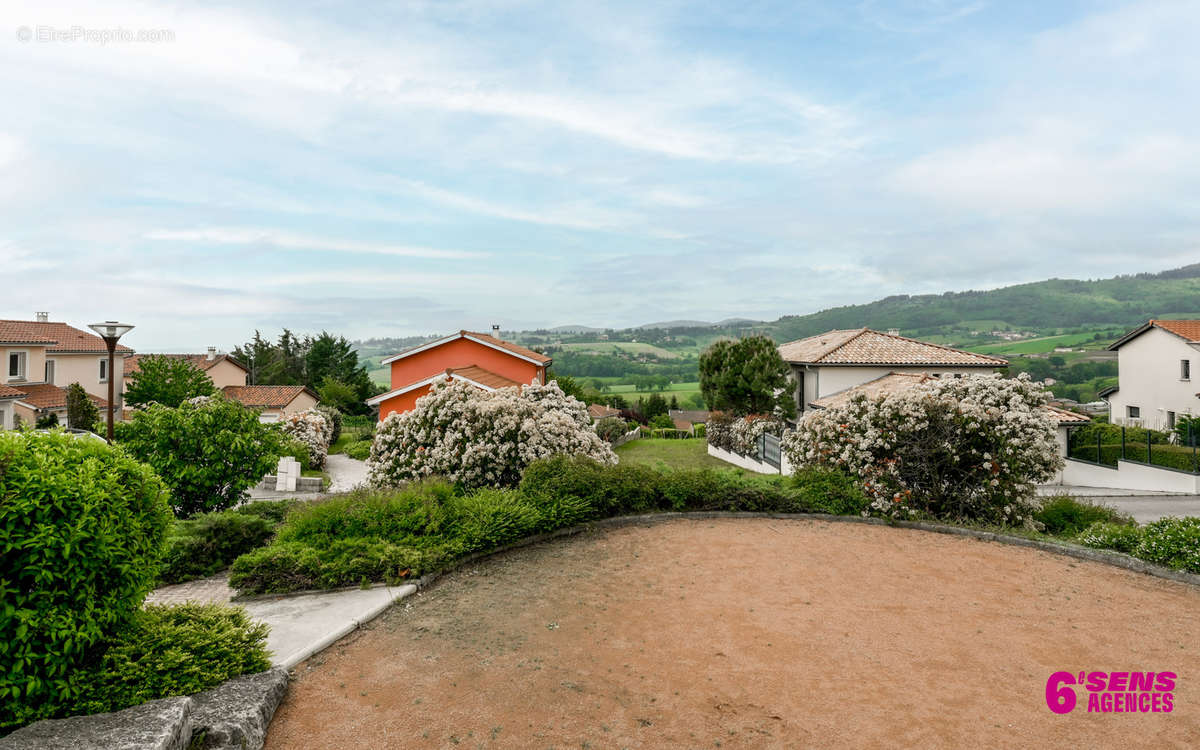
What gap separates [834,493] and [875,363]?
58.7ft

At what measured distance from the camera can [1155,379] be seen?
3170 cm

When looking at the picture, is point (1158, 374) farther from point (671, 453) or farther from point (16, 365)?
point (16, 365)

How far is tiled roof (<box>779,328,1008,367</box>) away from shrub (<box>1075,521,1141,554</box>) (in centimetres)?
1840

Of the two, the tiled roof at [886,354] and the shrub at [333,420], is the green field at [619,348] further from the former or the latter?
the tiled roof at [886,354]

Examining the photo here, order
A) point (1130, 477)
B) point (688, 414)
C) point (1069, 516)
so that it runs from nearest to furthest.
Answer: point (1069, 516) → point (1130, 477) → point (688, 414)

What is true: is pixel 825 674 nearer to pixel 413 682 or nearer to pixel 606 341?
pixel 413 682

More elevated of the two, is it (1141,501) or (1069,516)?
(1069,516)

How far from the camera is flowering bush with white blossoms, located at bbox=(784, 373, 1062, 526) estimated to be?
1153cm

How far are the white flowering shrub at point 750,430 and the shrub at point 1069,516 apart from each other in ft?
44.6

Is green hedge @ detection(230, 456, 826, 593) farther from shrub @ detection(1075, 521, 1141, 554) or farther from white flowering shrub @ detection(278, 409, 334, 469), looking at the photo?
white flowering shrub @ detection(278, 409, 334, 469)

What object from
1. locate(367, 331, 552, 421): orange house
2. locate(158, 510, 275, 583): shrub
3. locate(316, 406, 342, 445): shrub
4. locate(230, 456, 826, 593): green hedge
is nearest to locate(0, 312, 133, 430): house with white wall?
locate(316, 406, 342, 445): shrub

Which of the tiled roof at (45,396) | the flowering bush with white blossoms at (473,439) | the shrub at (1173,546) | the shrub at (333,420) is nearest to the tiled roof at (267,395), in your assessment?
the shrub at (333,420)

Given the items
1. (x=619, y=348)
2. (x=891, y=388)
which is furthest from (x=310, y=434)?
(x=619, y=348)

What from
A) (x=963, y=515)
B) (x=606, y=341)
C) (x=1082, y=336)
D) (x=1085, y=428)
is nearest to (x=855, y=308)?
(x=1082, y=336)
